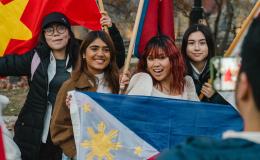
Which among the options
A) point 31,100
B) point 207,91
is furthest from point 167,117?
point 31,100

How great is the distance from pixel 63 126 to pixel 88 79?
437 mm

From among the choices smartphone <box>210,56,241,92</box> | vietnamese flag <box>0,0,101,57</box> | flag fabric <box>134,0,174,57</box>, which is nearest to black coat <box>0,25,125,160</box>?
vietnamese flag <box>0,0,101,57</box>

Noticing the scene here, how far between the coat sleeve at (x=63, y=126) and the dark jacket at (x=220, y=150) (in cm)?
280

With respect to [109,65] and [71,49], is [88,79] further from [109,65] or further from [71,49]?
[71,49]

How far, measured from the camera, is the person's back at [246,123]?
1.63m

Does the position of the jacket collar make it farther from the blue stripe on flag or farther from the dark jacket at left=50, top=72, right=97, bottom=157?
the blue stripe on flag

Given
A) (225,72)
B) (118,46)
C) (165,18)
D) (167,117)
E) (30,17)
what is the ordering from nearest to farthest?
1. (225,72)
2. (167,117)
3. (118,46)
4. (165,18)
5. (30,17)

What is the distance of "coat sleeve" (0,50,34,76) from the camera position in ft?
16.4

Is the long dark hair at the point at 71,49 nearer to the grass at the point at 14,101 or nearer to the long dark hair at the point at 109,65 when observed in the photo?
the long dark hair at the point at 109,65

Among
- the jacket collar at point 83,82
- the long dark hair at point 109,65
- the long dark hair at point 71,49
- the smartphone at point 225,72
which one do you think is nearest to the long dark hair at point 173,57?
the long dark hair at point 109,65

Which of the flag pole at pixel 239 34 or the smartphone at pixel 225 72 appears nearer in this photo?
the smartphone at pixel 225 72

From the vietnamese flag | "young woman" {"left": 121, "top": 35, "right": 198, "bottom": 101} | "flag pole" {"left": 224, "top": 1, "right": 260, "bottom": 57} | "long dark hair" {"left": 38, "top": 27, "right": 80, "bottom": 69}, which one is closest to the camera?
"flag pole" {"left": 224, "top": 1, "right": 260, "bottom": 57}

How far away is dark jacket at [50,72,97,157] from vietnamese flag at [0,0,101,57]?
1075mm

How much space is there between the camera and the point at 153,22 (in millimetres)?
5367
